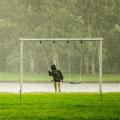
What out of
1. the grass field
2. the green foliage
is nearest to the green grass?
the green foliage

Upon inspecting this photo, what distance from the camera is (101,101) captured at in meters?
26.0

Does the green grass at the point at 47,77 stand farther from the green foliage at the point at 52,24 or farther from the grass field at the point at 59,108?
the grass field at the point at 59,108

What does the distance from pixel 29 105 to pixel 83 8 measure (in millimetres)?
58709

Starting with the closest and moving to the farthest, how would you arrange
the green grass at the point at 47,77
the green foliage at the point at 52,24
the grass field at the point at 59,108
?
the grass field at the point at 59,108 < the green grass at the point at 47,77 < the green foliage at the point at 52,24

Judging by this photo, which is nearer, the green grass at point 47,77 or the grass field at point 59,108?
the grass field at point 59,108

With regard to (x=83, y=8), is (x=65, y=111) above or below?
below

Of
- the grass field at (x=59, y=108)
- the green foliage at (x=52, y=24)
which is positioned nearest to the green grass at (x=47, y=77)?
the green foliage at (x=52, y=24)

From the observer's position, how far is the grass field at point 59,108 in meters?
19.8

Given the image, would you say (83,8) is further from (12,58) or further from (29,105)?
(29,105)

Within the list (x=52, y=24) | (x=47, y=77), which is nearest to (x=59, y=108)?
(x=47, y=77)

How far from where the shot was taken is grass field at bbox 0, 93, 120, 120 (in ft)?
65.1

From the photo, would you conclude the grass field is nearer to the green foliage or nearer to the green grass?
the green grass

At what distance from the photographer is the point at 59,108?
22938 millimetres

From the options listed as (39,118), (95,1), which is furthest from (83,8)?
(39,118)
